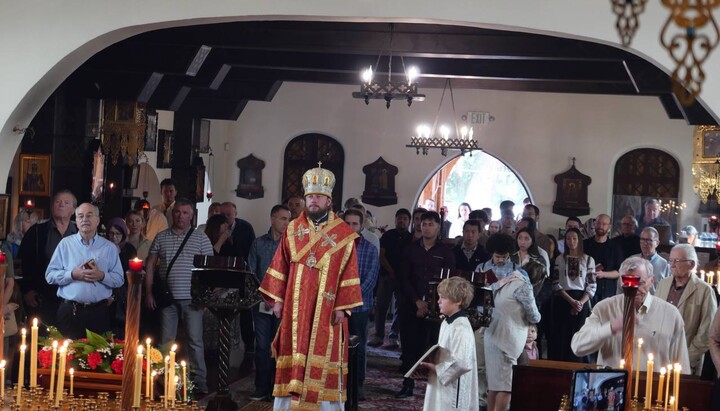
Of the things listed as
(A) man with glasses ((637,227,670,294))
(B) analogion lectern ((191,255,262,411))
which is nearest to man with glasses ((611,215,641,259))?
(A) man with glasses ((637,227,670,294))

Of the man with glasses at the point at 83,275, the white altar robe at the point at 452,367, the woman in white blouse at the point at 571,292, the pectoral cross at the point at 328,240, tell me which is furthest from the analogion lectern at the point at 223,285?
the woman in white blouse at the point at 571,292

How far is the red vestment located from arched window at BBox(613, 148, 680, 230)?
14.6 metres

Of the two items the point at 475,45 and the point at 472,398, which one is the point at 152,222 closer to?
the point at 475,45

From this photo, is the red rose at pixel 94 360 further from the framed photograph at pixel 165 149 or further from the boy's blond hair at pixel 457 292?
the framed photograph at pixel 165 149

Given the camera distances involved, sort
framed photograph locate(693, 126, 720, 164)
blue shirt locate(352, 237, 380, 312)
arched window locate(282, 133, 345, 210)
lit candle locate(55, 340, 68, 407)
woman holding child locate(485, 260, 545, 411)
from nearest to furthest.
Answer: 1. lit candle locate(55, 340, 68, 407)
2. woman holding child locate(485, 260, 545, 411)
3. blue shirt locate(352, 237, 380, 312)
4. framed photograph locate(693, 126, 720, 164)
5. arched window locate(282, 133, 345, 210)

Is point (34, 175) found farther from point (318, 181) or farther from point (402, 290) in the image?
point (318, 181)

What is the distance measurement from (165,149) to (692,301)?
41.7 ft

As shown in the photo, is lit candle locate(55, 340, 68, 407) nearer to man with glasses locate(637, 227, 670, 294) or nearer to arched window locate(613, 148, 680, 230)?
man with glasses locate(637, 227, 670, 294)

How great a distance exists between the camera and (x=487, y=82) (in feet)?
66.4

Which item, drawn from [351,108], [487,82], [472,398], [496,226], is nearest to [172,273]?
[472,398]

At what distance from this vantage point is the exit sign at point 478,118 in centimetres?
2244

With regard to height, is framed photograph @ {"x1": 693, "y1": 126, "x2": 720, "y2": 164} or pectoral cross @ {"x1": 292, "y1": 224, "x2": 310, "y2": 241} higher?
framed photograph @ {"x1": 693, "y1": 126, "x2": 720, "y2": 164}

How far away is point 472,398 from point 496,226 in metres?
10.1

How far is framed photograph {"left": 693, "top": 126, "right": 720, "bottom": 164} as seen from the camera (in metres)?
15.3
